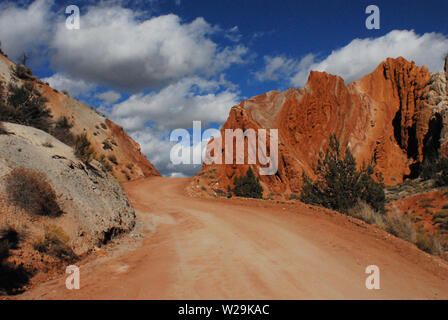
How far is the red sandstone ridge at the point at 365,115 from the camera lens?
108 feet

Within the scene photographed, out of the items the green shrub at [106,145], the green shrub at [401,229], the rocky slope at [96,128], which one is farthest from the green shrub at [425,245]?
the green shrub at [106,145]

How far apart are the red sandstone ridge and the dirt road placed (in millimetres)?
22682

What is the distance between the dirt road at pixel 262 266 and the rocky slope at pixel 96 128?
73.9ft

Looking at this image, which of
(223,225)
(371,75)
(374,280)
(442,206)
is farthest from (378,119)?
(374,280)

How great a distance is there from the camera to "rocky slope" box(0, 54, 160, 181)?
2925cm

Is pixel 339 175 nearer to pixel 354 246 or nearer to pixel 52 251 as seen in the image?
pixel 354 246

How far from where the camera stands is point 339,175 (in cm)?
1345

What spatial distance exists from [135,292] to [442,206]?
1921 centimetres

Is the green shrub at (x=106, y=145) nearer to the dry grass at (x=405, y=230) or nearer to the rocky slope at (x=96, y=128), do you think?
the rocky slope at (x=96, y=128)

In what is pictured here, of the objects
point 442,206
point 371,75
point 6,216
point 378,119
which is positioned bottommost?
point 442,206

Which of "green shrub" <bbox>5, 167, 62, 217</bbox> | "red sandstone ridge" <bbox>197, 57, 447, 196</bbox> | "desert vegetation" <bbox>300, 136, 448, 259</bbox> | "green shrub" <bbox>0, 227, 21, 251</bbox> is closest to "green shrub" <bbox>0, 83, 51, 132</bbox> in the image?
"green shrub" <bbox>5, 167, 62, 217</bbox>
